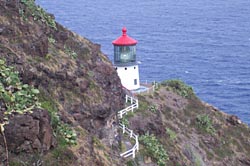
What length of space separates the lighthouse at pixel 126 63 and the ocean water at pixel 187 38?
81.7 ft

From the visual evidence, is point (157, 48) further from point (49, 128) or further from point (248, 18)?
point (49, 128)

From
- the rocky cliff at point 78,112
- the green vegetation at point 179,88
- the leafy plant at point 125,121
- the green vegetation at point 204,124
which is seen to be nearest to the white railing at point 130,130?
the leafy plant at point 125,121

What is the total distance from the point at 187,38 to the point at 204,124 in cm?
7333

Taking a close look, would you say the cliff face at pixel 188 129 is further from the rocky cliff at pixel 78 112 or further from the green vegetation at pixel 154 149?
the green vegetation at pixel 154 149

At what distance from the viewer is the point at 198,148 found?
46.1 m

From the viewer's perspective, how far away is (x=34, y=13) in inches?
1264

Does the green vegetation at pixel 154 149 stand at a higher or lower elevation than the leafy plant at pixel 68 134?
lower

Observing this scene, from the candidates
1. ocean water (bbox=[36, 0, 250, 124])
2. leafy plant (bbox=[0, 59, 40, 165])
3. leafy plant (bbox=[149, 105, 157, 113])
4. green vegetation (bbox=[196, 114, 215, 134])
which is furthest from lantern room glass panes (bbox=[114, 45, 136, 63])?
leafy plant (bbox=[0, 59, 40, 165])

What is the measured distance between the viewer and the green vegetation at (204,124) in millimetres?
50097

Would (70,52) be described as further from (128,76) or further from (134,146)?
(128,76)

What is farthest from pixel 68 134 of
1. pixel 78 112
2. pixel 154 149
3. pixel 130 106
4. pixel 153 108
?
pixel 153 108

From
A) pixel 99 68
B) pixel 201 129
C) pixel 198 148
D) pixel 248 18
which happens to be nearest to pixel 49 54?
pixel 99 68

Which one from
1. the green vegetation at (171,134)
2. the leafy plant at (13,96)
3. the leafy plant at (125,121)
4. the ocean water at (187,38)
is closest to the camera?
the leafy plant at (13,96)

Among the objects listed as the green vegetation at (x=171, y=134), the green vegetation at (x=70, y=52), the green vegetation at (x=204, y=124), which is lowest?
the green vegetation at (x=204, y=124)
